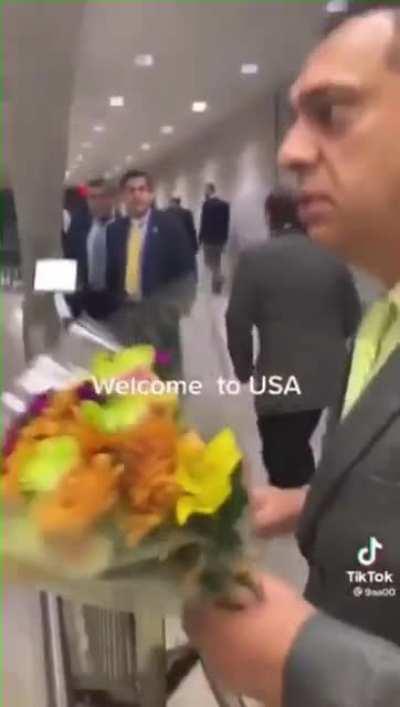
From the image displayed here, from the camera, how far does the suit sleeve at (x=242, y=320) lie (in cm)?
64

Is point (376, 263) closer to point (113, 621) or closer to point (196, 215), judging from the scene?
point (196, 215)

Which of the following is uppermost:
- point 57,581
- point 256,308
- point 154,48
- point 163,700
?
point 154,48

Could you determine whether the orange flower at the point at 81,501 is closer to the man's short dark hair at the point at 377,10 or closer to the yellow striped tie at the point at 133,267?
the yellow striped tie at the point at 133,267

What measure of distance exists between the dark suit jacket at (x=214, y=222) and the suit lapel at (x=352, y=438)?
0.12 meters

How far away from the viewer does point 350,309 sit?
0.65m

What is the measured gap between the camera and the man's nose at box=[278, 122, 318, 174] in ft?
2.06

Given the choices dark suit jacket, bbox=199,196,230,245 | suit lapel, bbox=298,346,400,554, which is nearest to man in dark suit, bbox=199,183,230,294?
dark suit jacket, bbox=199,196,230,245

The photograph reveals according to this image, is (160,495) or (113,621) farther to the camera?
(113,621)

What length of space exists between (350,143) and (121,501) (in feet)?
0.77

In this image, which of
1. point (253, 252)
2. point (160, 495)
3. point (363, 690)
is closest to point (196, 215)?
point (253, 252)

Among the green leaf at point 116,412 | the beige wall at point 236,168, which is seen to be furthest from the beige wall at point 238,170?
the green leaf at point 116,412

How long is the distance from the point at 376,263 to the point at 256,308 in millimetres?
73

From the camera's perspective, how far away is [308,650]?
1.94 feet

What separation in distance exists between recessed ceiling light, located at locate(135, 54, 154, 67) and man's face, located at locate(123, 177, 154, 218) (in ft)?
0.21
